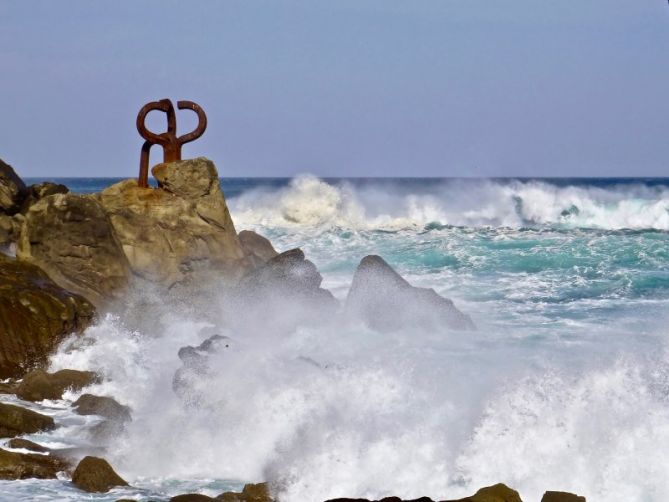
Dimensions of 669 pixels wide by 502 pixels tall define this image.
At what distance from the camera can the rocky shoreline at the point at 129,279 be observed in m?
11.5

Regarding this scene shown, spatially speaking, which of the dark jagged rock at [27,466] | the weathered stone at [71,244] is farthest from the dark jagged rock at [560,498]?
the weathered stone at [71,244]

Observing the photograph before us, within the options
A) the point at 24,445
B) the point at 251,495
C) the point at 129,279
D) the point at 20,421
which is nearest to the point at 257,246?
the point at 129,279

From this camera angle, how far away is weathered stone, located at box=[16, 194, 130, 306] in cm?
1409

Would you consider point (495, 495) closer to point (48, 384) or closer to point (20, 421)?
point (20, 421)

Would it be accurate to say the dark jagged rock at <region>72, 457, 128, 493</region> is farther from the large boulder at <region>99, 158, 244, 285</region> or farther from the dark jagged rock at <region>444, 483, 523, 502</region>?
the large boulder at <region>99, 158, 244, 285</region>

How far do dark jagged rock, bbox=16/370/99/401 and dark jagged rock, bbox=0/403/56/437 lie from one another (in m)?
1.07

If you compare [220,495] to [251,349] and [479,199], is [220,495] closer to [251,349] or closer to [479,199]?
[251,349]

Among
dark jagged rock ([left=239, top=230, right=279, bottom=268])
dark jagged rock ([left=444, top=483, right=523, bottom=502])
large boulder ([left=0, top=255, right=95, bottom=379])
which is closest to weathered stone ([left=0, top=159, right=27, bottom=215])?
large boulder ([left=0, top=255, right=95, bottom=379])

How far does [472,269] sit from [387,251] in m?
4.15

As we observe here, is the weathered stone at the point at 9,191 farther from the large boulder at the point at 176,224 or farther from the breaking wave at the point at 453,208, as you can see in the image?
the breaking wave at the point at 453,208

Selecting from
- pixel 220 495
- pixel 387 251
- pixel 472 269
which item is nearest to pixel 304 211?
pixel 387 251

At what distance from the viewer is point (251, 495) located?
8430 mm

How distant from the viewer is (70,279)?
1417 cm

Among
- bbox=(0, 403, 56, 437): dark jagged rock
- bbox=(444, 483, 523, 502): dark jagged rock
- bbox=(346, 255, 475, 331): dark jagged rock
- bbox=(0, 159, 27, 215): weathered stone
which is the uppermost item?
bbox=(0, 159, 27, 215): weathered stone
